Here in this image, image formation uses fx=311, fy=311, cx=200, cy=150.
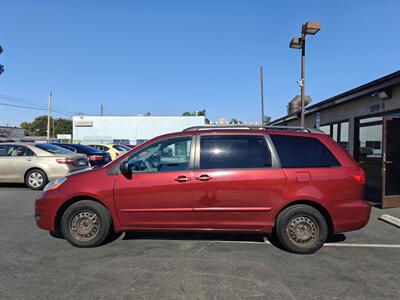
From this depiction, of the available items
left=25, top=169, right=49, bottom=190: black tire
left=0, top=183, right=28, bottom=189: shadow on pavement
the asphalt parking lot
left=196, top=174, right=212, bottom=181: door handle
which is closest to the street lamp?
the asphalt parking lot

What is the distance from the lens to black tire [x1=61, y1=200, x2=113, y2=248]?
447 cm

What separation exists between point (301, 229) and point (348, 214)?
689 millimetres

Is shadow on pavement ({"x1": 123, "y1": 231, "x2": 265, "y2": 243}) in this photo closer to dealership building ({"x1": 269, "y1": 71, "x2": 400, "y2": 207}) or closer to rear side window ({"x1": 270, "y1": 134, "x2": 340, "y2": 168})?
rear side window ({"x1": 270, "y1": 134, "x2": 340, "y2": 168})

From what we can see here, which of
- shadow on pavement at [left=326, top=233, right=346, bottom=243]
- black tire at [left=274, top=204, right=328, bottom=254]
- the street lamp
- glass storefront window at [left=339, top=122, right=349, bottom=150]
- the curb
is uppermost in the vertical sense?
the street lamp

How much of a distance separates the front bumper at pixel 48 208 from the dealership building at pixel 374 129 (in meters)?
7.02

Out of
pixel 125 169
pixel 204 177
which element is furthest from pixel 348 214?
pixel 125 169

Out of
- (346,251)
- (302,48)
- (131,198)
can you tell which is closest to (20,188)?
(131,198)

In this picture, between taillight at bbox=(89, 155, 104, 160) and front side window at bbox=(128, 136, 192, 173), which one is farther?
taillight at bbox=(89, 155, 104, 160)

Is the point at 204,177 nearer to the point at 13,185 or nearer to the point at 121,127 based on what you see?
the point at 13,185

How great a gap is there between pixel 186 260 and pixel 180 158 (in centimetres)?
140

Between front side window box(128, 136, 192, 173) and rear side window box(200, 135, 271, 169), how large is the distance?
259 millimetres

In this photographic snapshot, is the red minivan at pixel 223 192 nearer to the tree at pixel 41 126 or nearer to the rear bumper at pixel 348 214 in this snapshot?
the rear bumper at pixel 348 214

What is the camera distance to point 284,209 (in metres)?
4.39

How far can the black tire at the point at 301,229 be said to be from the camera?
14.3 ft
